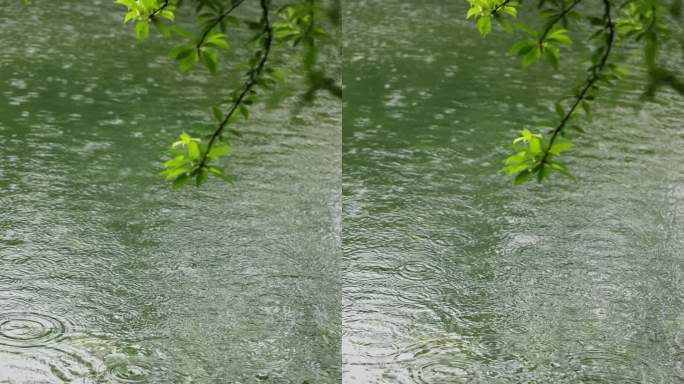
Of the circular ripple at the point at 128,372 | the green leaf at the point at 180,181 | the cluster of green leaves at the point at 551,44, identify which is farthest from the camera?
the circular ripple at the point at 128,372

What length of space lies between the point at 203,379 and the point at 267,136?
112cm

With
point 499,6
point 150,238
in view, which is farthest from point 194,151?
point 150,238

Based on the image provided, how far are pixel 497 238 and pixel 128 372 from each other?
85 cm

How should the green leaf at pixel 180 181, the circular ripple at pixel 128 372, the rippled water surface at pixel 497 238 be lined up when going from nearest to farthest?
1. the green leaf at pixel 180 181
2. the circular ripple at pixel 128 372
3. the rippled water surface at pixel 497 238

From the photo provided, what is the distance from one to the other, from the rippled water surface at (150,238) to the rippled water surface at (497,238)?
0.32 feet

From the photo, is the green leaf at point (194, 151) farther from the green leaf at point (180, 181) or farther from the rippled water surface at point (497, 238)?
the rippled water surface at point (497, 238)

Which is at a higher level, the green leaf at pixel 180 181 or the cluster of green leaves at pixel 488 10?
the cluster of green leaves at pixel 488 10

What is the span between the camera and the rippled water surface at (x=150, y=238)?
61.9 inches

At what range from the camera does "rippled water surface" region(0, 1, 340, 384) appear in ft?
5.16

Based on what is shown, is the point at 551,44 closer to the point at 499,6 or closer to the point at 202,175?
the point at 499,6

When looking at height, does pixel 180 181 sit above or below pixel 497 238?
above

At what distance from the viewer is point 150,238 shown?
2.00m

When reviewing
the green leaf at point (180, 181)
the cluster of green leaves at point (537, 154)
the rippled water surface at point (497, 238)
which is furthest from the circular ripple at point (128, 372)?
the cluster of green leaves at point (537, 154)

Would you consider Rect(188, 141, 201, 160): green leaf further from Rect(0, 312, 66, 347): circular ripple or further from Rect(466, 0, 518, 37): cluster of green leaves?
Rect(0, 312, 66, 347): circular ripple
